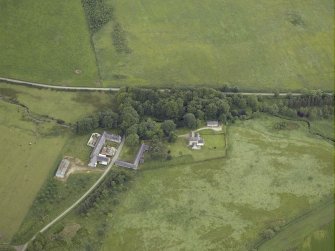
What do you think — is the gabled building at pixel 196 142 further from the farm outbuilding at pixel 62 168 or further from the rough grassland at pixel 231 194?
the farm outbuilding at pixel 62 168

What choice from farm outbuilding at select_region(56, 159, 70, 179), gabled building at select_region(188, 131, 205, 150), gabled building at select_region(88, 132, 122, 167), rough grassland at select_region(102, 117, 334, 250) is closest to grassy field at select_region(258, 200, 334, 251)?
rough grassland at select_region(102, 117, 334, 250)

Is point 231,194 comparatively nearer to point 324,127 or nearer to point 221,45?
point 324,127

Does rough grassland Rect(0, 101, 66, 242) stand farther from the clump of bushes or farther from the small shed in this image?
the clump of bushes

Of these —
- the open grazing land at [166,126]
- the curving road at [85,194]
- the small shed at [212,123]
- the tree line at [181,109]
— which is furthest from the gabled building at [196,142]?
the curving road at [85,194]

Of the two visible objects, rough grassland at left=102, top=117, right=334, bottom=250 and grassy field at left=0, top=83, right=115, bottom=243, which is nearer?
rough grassland at left=102, top=117, right=334, bottom=250

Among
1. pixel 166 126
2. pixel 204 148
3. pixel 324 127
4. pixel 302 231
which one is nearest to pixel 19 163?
pixel 166 126

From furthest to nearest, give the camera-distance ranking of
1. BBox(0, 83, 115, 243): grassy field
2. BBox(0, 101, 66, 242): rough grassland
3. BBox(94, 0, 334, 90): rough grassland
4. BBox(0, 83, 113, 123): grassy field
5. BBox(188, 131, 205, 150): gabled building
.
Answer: BBox(94, 0, 334, 90): rough grassland → BBox(0, 83, 113, 123): grassy field → BBox(188, 131, 205, 150): gabled building → BBox(0, 83, 115, 243): grassy field → BBox(0, 101, 66, 242): rough grassland
